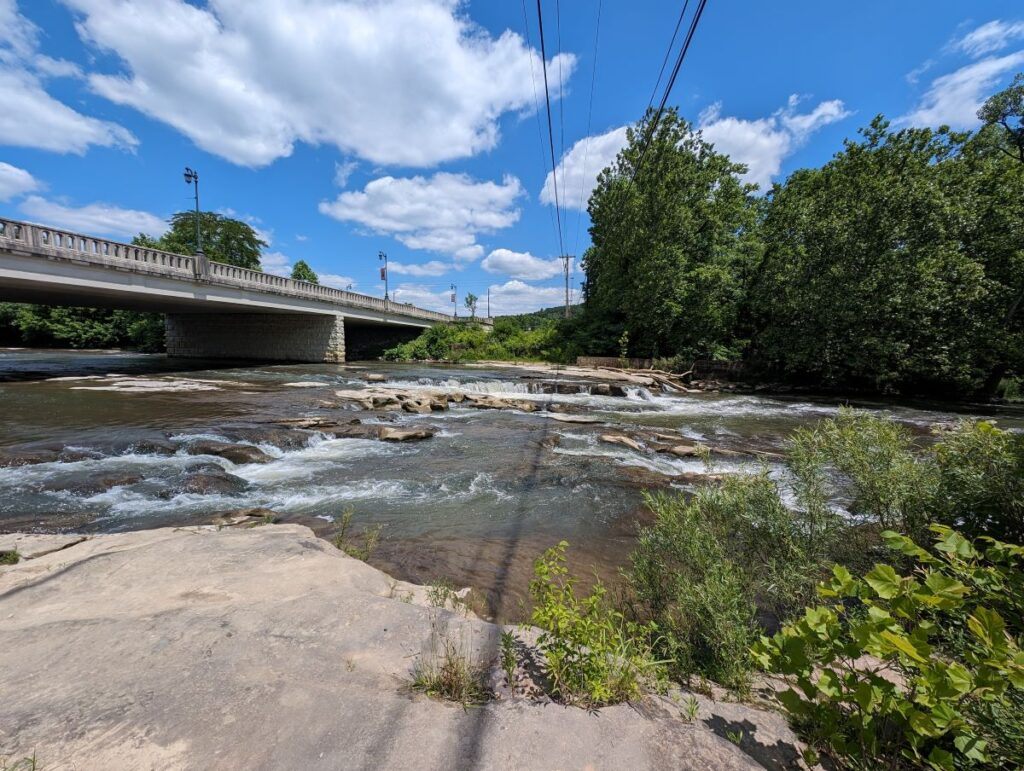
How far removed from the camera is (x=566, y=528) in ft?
21.5

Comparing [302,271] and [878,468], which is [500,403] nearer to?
[878,468]

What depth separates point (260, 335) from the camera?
38.8 m

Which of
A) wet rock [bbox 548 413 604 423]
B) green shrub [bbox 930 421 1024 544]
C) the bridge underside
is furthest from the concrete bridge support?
green shrub [bbox 930 421 1024 544]

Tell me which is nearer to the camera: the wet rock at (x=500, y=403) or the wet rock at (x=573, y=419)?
the wet rock at (x=573, y=419)

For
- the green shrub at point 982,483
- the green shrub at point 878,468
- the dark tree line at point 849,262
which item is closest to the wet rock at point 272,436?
the green shrub at point 878,468

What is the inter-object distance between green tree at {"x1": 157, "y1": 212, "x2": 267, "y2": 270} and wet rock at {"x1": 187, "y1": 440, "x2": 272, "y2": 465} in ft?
196

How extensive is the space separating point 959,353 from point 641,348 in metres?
17.2

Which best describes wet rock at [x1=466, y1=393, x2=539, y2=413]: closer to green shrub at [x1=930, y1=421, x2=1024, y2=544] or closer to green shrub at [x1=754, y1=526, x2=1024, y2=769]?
green shrub at [x1=930, y1=421, x2=1024, y2=544]

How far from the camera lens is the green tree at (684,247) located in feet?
92.5

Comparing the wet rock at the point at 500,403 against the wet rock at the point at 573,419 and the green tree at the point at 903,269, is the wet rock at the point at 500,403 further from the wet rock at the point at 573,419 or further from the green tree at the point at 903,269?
the green tree at the point at 903,269

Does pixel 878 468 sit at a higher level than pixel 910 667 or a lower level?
higher

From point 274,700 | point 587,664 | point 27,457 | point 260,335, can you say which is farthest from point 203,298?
point 587,664

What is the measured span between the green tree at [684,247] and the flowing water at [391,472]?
13.1 metres

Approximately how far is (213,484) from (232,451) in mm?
1770
